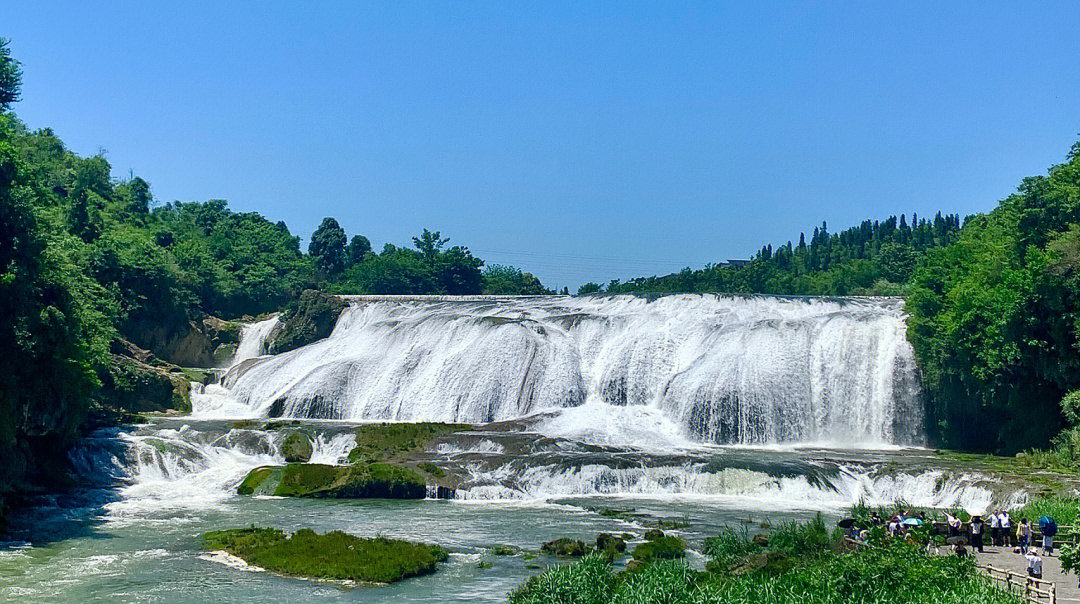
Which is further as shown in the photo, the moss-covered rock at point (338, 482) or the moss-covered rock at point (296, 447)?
the moss-covered rock at point (296, 447)

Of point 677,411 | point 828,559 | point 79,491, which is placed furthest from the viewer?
point 677,411

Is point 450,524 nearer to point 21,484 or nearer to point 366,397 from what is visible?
point 21,484

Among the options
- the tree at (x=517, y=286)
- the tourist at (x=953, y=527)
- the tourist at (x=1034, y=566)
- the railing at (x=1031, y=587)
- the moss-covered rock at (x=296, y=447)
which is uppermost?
the tree at (x=517, y=286)

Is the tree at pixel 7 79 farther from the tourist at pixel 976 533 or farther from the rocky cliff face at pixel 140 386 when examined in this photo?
the tourist at pixel 976 533

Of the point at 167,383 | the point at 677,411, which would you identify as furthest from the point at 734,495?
the point at 167,383

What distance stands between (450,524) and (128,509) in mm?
8754

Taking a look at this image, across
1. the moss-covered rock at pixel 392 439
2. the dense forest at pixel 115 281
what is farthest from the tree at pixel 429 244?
the moss-covered rock at pixel 392 439

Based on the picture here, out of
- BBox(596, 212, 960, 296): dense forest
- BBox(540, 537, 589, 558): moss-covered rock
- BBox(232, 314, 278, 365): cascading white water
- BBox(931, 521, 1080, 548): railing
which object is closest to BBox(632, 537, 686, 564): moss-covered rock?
BBox(540, 537, 589, 558): moss-covered rock

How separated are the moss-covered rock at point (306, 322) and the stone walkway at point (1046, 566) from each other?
38.5m

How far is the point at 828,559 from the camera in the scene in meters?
19.2

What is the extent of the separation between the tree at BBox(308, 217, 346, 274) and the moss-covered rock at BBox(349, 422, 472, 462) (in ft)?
169

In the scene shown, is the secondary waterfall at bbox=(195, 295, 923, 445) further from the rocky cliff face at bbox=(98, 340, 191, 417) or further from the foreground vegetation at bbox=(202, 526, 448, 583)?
the foreground vegetation at bbox=(202, 526, 448, 583)

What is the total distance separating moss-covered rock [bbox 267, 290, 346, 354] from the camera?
5400cm

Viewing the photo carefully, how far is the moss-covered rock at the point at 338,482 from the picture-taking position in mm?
31047
